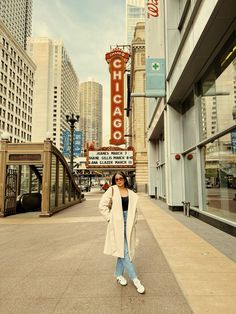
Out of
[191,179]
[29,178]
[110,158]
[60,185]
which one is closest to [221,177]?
[191,179]

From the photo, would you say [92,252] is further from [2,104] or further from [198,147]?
[2,104]

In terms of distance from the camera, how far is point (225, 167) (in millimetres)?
8164

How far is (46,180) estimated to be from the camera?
486 inches

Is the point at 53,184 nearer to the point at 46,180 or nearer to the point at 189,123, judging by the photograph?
the point at 46,180

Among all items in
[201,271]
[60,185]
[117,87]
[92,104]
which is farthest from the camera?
[92,104]

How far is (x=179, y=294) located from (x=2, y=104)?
84500mm

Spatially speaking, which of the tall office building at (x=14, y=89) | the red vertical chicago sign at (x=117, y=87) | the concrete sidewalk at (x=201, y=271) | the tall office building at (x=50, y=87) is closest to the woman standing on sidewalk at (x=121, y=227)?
the concrete sidewalk at (x=201, y=271)

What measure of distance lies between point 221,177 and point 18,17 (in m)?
194

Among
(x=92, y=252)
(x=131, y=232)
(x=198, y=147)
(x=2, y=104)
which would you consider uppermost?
(x=2, y=104)

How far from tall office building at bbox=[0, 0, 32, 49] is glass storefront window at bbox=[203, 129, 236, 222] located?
169 metres

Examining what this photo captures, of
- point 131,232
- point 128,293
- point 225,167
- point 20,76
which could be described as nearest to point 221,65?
point 225,167

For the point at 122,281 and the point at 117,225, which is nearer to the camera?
the point at 117,225

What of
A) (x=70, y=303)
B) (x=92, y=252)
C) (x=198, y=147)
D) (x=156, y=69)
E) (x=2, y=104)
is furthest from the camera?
(x=2, y=104)

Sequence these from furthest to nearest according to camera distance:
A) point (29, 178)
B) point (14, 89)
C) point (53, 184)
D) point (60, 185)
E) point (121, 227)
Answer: point (14, 89) < point (29, 178) < point (60, 185) < point (53, 184) < point (121, 227)
